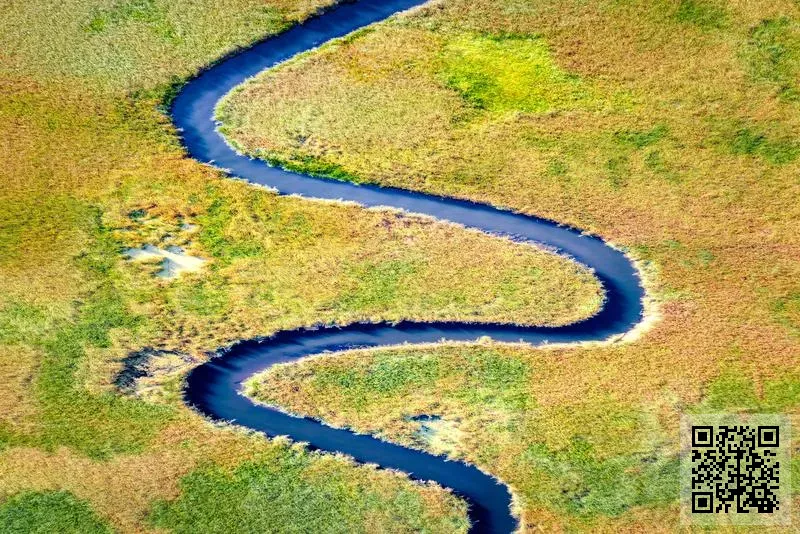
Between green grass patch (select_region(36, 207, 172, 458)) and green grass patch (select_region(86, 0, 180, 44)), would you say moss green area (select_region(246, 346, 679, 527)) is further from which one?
green grass patch (select_region(86, 0, 180, 44))

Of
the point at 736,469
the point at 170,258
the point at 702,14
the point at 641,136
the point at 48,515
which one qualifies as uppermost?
the point at 702,14

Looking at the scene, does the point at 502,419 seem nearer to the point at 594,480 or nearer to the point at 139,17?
the point at 594,480

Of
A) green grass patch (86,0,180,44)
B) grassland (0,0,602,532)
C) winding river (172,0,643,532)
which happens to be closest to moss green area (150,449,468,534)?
grassland (0,0,602,532)

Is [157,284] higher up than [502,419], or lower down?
higher up

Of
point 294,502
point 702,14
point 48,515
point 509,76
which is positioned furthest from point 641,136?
point 48,515

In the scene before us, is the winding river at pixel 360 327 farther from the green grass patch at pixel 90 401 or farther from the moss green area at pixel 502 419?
the green grass patch at pixel 90 401

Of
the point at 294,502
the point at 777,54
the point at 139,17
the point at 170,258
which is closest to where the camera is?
the point at 294,502

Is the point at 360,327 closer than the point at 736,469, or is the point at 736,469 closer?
the point at 736,469
